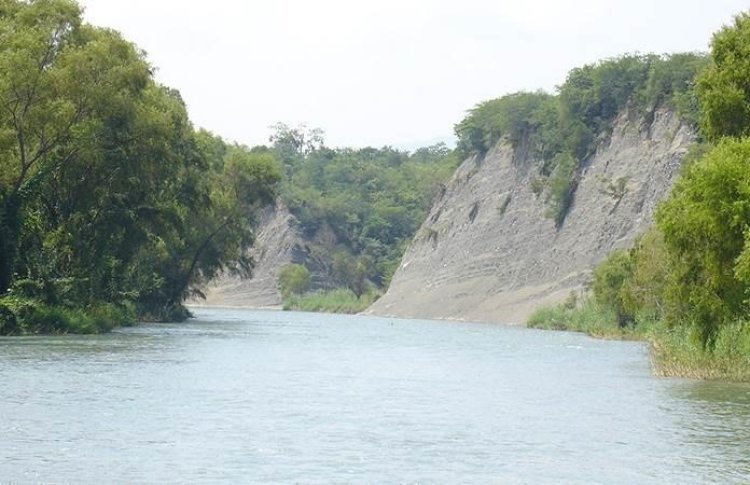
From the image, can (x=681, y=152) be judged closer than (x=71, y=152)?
No

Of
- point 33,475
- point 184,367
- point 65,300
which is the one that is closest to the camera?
point 33,475

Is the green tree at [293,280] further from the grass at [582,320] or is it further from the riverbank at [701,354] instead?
the riverbank at [701,354]

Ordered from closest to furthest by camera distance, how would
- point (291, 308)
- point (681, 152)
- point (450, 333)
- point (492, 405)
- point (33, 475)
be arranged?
point (33, 475), point (492, 405), point (450, 333), point (681, 152), point (291, 308)

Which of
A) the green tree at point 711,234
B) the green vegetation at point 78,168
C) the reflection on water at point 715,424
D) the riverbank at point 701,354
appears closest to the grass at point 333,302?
the green vegetation at point 78,168

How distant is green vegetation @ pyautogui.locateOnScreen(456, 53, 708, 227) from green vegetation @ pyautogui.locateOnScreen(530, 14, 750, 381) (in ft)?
213

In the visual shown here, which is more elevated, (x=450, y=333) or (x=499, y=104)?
(x=499, y=104)

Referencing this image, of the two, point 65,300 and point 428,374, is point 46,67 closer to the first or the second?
point 65,300

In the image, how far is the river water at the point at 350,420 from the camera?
23.4 meters

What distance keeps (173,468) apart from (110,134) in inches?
1709

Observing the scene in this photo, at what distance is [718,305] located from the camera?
37312 mm

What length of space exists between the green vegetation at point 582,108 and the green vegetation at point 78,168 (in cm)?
4450

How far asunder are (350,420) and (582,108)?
302 feet

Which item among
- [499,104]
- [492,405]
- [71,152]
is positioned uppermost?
[499,104]

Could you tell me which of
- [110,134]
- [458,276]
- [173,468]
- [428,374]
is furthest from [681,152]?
[173,468]
